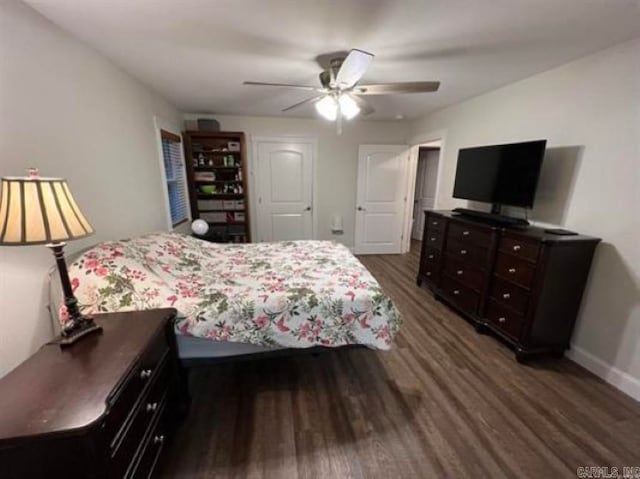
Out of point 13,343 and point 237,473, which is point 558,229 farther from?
point 13,343

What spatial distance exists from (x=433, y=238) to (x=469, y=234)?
1.96 ft

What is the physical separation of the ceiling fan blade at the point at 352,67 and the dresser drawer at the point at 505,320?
87.1 inches

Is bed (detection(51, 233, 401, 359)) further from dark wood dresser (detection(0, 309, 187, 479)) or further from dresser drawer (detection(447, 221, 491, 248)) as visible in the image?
dresser drawer (detection(447, 221, 491, 248))

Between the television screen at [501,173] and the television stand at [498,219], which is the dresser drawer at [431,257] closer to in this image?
the television stand at [498,219]

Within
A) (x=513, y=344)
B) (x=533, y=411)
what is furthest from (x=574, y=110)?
(x=533, y=411)

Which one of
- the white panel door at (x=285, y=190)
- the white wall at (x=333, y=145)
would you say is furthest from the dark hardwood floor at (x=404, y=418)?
the white wall at (x=333, y=145)

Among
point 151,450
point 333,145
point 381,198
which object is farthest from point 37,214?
point 381,198

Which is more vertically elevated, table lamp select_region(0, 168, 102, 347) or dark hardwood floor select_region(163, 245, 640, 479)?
table lamp select_region(0, 168, 102, 347)

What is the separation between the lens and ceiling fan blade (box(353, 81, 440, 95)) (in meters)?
1.95

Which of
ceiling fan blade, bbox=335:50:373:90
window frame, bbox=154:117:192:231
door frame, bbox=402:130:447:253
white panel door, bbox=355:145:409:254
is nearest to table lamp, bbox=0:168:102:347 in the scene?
ceiling fan blade, bbox=335:50:373:90

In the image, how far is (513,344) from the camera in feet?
7.50

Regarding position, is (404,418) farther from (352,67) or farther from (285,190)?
(285,190)

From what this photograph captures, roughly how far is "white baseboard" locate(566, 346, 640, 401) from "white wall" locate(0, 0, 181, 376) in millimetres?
3651

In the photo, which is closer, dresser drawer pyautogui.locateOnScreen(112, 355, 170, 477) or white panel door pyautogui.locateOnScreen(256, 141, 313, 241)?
dresser drawer pyautogui.locateOnScreen(112, 355, 170, 477)
